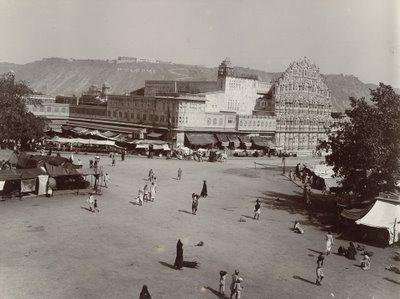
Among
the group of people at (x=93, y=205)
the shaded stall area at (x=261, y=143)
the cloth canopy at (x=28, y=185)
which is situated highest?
the shaded stall area at (x=261, y=143)

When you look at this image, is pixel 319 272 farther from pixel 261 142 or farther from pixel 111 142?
Answer: pixel 261 142

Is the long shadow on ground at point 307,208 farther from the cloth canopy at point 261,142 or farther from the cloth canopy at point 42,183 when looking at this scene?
the cloth canopy at point 261,142

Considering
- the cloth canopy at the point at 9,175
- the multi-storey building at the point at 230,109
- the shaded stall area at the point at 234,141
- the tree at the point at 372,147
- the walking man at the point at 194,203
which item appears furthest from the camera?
the shaded stall area at the point at 234,141

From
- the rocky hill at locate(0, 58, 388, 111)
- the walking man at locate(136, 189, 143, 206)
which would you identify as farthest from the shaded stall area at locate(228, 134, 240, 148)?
the rocky hill at locate(0, 58, 388, 111)

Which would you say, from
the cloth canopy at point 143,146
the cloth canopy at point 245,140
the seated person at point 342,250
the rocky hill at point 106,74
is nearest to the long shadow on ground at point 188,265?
the seated person at point 342,250

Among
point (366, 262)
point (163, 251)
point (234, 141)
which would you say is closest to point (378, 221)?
point (366, 262)

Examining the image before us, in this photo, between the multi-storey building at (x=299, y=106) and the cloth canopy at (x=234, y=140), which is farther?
the multi-storey building at (x=299, y=106)

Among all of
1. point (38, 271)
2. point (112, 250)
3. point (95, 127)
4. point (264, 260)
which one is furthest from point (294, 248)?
point (95, 127)
